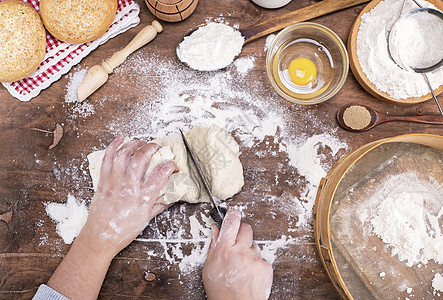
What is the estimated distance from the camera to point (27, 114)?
3.75ft

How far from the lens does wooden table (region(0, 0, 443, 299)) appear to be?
110 centimetres

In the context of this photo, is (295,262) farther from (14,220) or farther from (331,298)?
(14,220)

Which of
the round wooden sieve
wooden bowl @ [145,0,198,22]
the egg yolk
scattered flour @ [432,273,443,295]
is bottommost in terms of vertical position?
scattered flour @ [432,273,443,295]

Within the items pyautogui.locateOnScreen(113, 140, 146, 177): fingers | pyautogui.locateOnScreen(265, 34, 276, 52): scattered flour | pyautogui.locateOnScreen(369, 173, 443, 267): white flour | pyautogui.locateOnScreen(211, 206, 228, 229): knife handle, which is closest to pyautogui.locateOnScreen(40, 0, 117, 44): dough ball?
pyautogui.locateOnScreen(113, 140, 146, 177): fingers

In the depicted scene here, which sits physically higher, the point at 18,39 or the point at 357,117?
the point at 18,39

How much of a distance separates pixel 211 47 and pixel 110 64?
1.06 ft

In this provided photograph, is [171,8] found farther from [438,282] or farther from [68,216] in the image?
[438,282]

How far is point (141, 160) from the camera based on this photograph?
3.41 ft

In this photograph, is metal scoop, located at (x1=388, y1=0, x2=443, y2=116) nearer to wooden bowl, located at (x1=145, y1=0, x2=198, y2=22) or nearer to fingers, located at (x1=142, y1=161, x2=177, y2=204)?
wooden bowl, located at (x1=145, y1=0, x2=198, y2=22)

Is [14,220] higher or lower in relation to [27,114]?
lower

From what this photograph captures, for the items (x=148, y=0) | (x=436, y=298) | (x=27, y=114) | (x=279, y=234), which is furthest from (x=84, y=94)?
(x=436, y=298)

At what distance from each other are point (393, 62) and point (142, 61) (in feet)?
2.54

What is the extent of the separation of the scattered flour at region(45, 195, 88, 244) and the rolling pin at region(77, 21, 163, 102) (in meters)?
0.34

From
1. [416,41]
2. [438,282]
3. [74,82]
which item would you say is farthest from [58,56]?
[438,282]
